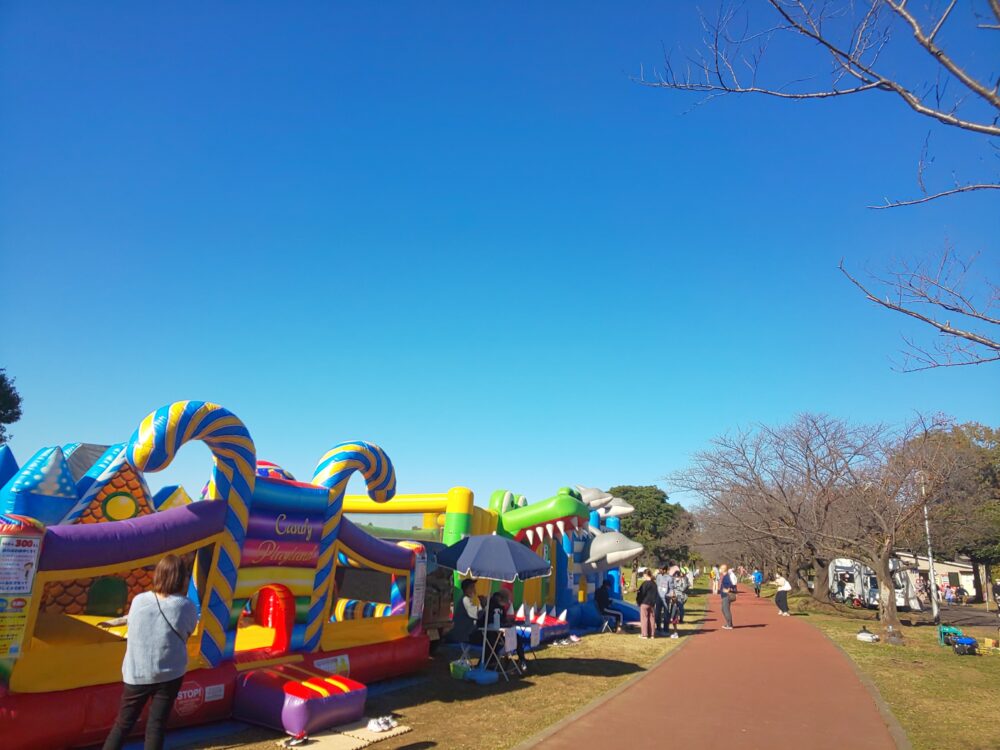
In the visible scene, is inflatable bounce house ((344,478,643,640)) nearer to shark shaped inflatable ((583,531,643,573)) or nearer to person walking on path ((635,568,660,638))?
shark shaped inflatable ((583,531,643,573))

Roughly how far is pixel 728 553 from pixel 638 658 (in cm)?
3356

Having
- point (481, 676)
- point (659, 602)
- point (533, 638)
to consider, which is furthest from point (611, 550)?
point (481, 676)

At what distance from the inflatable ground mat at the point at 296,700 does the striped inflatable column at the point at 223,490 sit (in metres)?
0.45

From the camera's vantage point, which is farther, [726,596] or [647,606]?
[726,596]

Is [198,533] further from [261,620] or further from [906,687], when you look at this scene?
[906,687]

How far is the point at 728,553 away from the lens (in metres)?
42.5

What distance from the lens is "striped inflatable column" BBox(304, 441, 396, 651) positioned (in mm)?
7473

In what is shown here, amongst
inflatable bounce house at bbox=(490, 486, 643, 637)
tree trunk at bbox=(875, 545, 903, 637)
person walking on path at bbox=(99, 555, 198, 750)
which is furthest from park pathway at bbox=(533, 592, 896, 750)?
person walking on path at bbox=(99, 555, 198, 750)

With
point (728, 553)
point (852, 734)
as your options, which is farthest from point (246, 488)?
point (728, 553)

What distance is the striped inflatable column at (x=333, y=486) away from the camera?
7.47 meters

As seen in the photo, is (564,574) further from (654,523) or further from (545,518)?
(654,523)

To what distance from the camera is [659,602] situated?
1586cm

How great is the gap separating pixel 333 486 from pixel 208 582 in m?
1.80

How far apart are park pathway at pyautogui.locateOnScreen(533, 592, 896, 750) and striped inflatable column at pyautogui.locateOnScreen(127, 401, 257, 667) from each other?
3.17m
